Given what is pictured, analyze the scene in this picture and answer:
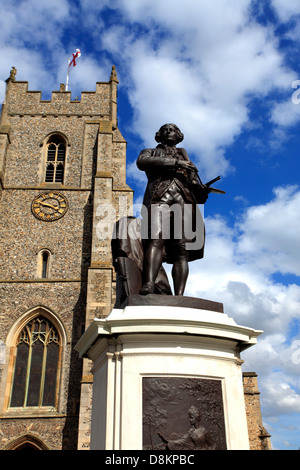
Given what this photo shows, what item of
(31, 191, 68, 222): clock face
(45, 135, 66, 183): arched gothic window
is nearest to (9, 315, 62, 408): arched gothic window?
(31, 191, 68, 222): clock face

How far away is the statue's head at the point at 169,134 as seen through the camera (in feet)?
12.8

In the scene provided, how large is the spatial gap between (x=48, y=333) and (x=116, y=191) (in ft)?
21.1

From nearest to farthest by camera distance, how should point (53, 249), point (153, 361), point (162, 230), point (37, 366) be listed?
point (153, 361)
point (162, 230)
point (37, 366)
point (53, 249)

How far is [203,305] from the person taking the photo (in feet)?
10.6

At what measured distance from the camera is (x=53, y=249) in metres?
16.8

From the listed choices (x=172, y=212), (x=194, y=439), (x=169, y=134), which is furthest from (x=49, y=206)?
(x=194, y=439)

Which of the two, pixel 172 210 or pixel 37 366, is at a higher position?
pixel 37 366

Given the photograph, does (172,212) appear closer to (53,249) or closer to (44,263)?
(53,249)

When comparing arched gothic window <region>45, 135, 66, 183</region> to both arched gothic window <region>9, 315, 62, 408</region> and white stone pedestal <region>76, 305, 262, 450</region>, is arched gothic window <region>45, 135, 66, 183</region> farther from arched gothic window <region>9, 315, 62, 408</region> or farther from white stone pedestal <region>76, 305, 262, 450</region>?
white stone pedestal <region>76, 305, 262, 450</region>

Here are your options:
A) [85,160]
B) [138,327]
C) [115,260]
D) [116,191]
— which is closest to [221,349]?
[138,327]

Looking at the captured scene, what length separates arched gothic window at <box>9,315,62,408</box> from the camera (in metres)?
14.3

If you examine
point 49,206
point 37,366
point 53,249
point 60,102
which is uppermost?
point 60,102

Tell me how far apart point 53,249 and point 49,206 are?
2.02m

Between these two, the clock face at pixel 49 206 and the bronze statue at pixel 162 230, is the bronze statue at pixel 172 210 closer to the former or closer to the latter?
the bronze statue at pixel 162 230
